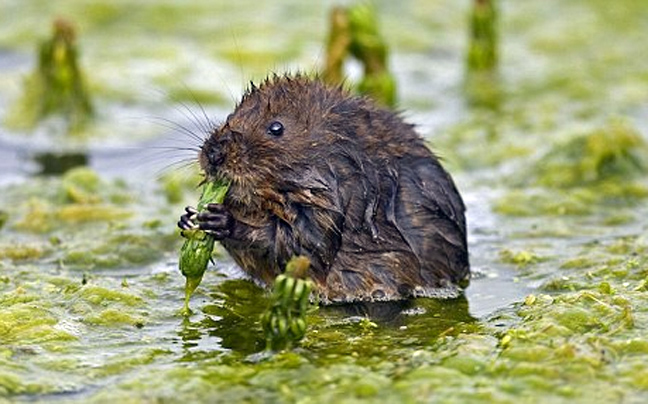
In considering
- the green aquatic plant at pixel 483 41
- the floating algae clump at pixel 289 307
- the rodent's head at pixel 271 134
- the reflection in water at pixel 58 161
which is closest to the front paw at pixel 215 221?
the rodent's head at pixel 271 134

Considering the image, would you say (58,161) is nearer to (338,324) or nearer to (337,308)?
(337,308)

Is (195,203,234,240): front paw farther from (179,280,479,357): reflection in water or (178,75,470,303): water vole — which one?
(179,280,479,357): reflection in water

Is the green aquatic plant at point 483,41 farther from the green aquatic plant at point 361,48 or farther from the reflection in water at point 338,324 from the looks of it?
the reflection in water at point 338,324

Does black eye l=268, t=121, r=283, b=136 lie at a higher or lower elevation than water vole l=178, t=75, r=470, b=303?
higher

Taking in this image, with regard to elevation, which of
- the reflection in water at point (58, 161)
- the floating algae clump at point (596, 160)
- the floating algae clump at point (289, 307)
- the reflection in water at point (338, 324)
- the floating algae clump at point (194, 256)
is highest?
the reflection in water at point (58, 161)

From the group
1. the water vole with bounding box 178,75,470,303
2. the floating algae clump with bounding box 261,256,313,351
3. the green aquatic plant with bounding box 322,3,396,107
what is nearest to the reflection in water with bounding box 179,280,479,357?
the water vole with bounding box 178,75,470,303

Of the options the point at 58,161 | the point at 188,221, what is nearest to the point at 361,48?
the point at 58,161

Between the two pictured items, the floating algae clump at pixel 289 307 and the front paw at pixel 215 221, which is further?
the front paw at pixel 215 221
